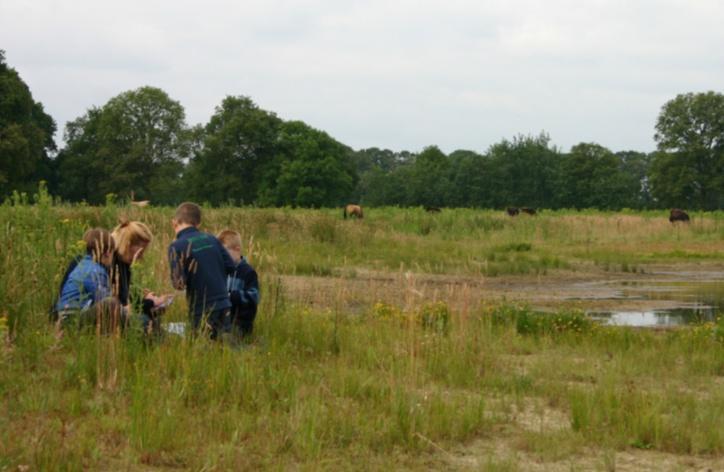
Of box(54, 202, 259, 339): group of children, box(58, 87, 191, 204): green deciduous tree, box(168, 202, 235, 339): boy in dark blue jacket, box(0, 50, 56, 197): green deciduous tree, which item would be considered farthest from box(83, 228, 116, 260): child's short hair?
box(58, 87, 191, 204): green deciduous tree

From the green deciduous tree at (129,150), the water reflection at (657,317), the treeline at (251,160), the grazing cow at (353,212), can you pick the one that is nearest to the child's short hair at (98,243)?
the water reflection at (657,317)

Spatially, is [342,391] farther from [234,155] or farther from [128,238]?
[234,155]

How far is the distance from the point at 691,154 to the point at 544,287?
222 ft

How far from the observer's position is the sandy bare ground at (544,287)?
46.0ft

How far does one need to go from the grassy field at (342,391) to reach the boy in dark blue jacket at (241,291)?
231mm

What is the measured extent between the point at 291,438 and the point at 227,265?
10.3ft

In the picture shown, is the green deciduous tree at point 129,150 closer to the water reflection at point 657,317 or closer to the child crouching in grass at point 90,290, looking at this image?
the water reflection at point 657,317

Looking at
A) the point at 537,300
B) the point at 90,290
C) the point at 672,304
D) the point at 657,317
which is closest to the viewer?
the point at 90,290

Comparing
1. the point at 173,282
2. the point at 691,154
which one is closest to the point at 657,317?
the point at 173,282

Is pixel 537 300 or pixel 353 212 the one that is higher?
pixel 353 212

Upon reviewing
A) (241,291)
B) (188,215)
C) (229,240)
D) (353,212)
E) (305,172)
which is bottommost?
(241,291)

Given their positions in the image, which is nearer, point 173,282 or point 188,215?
point 173,282

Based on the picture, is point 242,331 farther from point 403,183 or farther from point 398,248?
point 403,183

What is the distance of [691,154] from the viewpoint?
275 feet
